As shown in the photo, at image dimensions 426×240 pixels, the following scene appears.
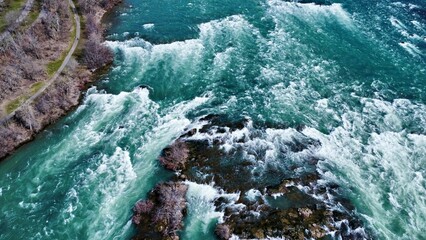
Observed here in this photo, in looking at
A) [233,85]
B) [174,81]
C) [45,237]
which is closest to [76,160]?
[45,237]

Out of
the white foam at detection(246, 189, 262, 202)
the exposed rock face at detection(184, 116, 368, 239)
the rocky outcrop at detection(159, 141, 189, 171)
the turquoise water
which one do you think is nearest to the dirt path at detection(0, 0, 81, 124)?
the turquoise water

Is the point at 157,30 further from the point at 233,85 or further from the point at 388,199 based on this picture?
the point at 388,199

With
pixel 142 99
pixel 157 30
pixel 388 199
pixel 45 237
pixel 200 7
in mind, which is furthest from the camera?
pixel 200 7

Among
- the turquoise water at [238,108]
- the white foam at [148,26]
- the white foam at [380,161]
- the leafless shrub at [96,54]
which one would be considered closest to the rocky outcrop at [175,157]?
the turquoise water at [238,108]

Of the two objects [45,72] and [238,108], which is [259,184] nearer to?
[238,108]

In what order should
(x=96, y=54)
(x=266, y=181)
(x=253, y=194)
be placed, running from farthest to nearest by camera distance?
(x=96, y=54) < (x=266, y=181) < (x=253, y=194)

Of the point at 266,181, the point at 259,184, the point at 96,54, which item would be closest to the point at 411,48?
the point at 266,181

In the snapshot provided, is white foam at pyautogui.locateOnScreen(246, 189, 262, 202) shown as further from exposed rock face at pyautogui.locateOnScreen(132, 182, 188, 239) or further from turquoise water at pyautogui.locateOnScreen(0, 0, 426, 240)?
exposed rock face at pyautogui.locateOnScreen(132, 182, 188, 239)
